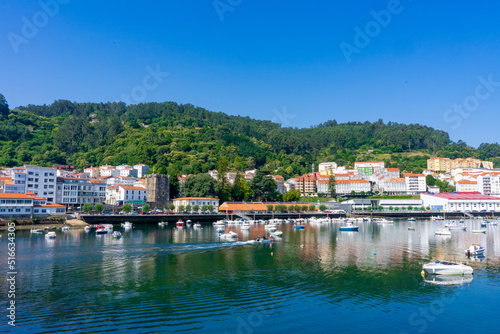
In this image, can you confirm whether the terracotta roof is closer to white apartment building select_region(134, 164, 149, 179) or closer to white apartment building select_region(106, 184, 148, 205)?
white apartment building select_region(106, 184, 148, 205)

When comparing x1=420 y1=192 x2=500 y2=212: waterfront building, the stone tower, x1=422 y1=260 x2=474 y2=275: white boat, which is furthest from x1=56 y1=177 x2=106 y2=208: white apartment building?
x1=420 y1=192 x2=500 y2=212: waterfront building

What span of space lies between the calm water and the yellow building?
117m

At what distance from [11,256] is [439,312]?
25.9 metres

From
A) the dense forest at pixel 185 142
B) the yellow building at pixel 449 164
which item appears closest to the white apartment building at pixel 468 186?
the dense forest at pixel 185 142

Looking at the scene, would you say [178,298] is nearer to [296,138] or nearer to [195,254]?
Result: [195,254]

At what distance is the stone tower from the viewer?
71.6 m

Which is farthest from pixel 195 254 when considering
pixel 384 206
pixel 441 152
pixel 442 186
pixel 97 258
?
pixel 441 152

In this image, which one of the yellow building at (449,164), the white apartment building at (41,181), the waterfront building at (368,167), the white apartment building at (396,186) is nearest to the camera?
the white apartment building at (41,181)

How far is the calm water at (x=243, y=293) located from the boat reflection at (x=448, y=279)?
0.45 meters

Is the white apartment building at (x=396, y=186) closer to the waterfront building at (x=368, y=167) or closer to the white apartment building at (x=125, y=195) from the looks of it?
the waterfront building at (x=368, y=167)

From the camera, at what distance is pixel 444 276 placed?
20875 millimetres

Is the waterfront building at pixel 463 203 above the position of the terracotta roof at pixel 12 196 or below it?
below

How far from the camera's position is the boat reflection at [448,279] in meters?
19.8

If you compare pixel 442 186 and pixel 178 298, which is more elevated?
pixel 442 186
